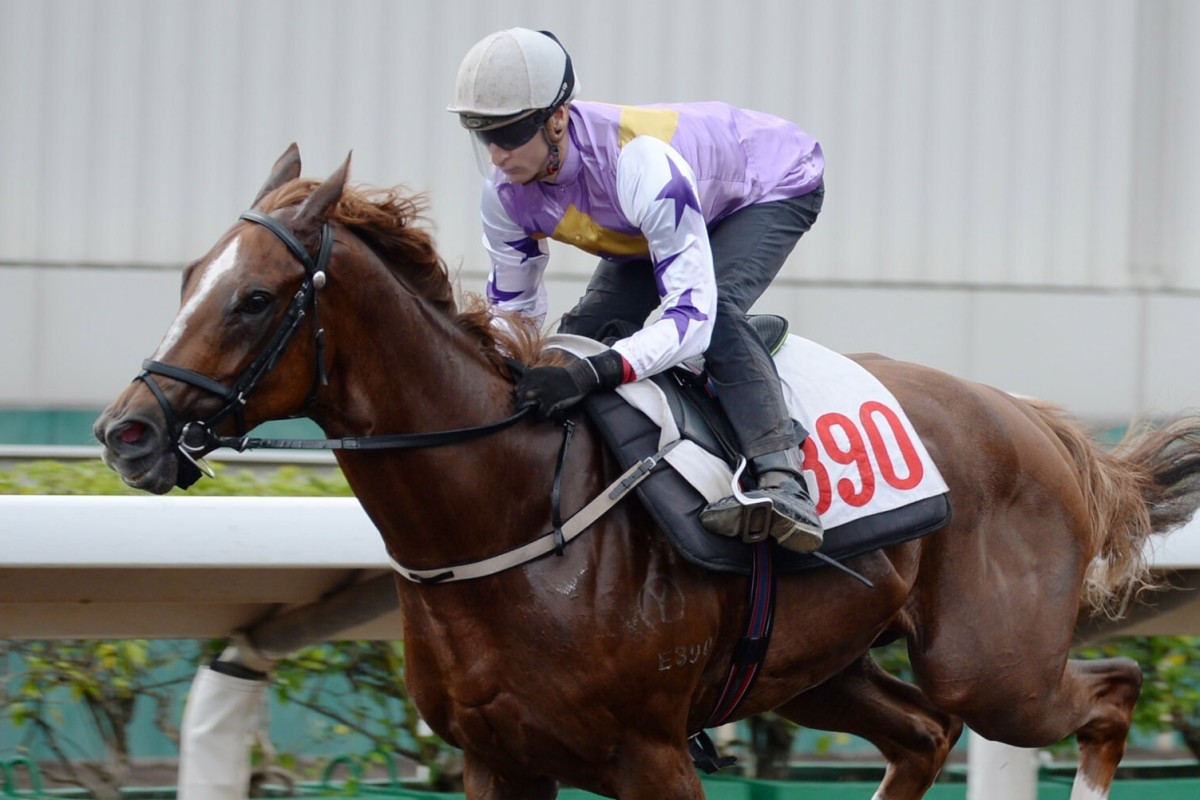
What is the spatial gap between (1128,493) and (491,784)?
205 centimetres

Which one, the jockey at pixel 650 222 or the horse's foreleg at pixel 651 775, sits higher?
the jockey at pixel 650 222

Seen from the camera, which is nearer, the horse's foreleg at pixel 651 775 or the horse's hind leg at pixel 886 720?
the horse's foreleg at pixel 651 775

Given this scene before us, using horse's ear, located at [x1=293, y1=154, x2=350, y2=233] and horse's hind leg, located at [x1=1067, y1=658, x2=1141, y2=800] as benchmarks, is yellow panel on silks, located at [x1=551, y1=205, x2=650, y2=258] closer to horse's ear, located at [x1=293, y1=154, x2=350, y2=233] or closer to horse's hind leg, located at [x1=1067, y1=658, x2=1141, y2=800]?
horse's ear, located at [x1=293, y1=154, x2=350, y2=233]

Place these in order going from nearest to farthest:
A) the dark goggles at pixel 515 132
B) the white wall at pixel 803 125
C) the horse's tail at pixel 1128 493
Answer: the dark goggles at pixel 515 132 → the horse's tail at pixel 1128 493 → the white wall at pixel 803 125

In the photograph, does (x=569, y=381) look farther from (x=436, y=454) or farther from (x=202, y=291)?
(x=202, y=291)

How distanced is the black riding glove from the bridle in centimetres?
26

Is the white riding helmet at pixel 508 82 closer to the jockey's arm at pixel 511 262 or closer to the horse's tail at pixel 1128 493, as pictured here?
the jockey's arm at pixel 511 262

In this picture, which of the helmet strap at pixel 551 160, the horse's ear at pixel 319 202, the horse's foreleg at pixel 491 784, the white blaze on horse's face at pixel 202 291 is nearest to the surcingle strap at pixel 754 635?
the horse's foreleg at pixel 491 784

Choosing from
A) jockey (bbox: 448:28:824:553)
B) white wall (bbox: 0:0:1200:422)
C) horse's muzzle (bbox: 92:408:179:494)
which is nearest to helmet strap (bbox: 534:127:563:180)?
jockey (bbox: 448:28:824:553)

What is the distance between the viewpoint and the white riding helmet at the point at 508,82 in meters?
3.10

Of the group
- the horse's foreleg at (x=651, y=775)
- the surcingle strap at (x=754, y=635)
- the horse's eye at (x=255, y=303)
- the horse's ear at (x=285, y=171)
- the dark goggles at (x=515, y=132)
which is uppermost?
the dark goggles at (x=515, y=132)

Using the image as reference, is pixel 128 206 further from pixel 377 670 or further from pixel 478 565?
pixel 478 565

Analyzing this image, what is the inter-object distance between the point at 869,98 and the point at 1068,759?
312 cm

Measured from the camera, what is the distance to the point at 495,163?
10.6 feet
